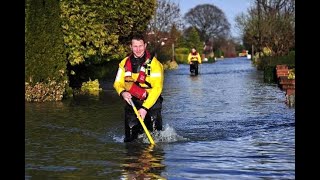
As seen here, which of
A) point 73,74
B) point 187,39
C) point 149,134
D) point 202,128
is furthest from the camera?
point 187,39

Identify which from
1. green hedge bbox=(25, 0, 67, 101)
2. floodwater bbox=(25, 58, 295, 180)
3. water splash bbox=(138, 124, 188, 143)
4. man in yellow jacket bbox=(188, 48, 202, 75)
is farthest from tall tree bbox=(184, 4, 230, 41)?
water splash bbox=(138, 124, 188, 143)

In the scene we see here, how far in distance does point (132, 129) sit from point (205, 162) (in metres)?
1.72

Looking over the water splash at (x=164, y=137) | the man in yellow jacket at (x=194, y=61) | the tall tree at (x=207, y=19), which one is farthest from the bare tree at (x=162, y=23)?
the tall tree at (x=207, y=19)

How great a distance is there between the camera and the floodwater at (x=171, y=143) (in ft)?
24.7

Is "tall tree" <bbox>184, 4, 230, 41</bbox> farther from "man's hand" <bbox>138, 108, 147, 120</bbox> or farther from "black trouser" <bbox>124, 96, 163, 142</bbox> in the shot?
"man's hand" <bbox>138, 108, 147, 120</bbox>

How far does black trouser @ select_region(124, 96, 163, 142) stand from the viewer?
365 inches

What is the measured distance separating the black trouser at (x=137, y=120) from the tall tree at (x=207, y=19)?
9905 cm

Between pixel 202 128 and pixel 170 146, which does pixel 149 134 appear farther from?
pixel 202 128

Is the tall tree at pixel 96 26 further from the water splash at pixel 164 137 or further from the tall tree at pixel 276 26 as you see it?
the tall tree at pixel 276 26

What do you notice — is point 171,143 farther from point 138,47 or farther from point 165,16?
point 165,16

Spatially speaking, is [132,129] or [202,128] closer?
[132,129]

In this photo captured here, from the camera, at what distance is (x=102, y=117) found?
1374cm
